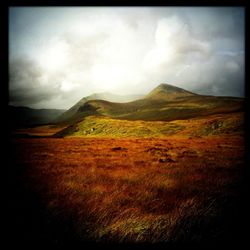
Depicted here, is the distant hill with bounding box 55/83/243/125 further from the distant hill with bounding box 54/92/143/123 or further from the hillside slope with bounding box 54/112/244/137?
the hillside slope with bounding box 54/112/244/137

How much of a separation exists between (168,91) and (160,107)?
0.45m

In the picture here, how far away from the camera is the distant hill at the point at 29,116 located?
4.21 metres

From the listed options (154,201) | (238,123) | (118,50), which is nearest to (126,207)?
(154,201)

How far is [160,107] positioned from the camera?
4.96 meters

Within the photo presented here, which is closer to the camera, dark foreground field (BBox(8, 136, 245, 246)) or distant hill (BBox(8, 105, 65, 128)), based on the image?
dark foreground field (BBox(8, 136, 245, 246))

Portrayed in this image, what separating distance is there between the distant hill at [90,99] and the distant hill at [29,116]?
11cm

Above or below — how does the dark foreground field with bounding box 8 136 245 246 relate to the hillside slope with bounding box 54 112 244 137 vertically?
below

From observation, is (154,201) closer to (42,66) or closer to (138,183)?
(138,183)

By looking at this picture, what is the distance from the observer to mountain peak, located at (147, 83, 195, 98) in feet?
14.9

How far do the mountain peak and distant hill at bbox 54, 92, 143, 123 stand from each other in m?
0.33

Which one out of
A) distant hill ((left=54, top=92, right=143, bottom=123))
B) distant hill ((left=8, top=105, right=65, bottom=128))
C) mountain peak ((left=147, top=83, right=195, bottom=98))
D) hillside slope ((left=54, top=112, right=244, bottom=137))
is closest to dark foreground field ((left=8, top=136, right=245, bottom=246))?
hillside slope ((left=54, top=112, right=244, bottom=137))

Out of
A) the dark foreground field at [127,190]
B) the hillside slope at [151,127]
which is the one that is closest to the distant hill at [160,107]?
the hillside slope at [151,127]

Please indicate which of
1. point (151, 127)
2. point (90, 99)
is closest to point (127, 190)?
point (151, 127)

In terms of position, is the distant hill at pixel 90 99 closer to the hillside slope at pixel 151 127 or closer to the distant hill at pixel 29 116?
the distant hill at pixel 29 116
